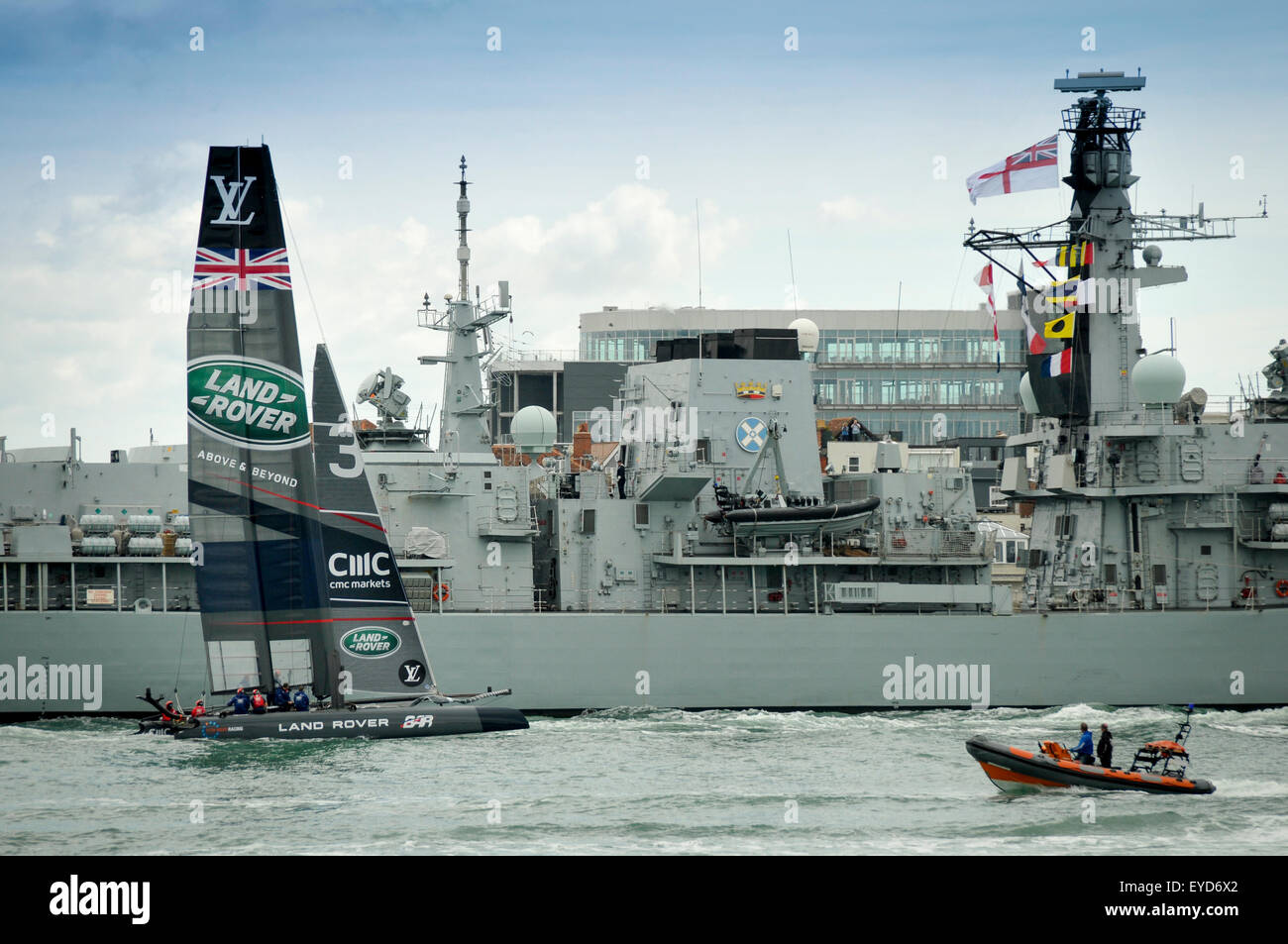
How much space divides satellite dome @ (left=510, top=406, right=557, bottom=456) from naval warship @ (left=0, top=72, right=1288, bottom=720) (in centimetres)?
9

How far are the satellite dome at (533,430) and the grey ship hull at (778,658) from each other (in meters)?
5.13

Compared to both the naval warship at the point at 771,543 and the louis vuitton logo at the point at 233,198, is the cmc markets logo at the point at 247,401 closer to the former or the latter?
the louis vuitton logo at the point at 233,198

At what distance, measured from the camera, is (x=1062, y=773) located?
65.7ft

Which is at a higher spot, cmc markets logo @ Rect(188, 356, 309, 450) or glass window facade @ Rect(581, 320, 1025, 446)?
glass window facade @ Rect(581, 320, 1025, 446)

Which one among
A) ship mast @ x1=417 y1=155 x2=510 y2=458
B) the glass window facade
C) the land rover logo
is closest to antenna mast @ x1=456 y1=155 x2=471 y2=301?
ship mast @ x1=417 y1=155 x2=510 y2=458

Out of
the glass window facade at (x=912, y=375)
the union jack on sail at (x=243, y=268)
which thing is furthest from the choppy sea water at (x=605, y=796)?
the glass window facade at (x=912, y=375)

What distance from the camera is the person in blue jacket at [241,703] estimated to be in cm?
2264

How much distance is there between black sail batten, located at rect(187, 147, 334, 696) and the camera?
22.9 metres

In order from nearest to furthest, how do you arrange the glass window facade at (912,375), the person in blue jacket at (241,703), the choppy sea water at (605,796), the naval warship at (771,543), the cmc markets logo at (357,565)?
the choppy sea water at (605,796)
the person in blue jacket at (241,703)
the cmc markets logo at (357,565)
the naval warship at (771,543)
the glass window facade at (912,375)

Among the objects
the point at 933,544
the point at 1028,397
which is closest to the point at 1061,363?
the point at 1028,397

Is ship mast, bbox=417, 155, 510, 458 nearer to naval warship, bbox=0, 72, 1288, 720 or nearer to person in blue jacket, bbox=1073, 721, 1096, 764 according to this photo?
naval warship, bbox=0, 72, 1288, 720
